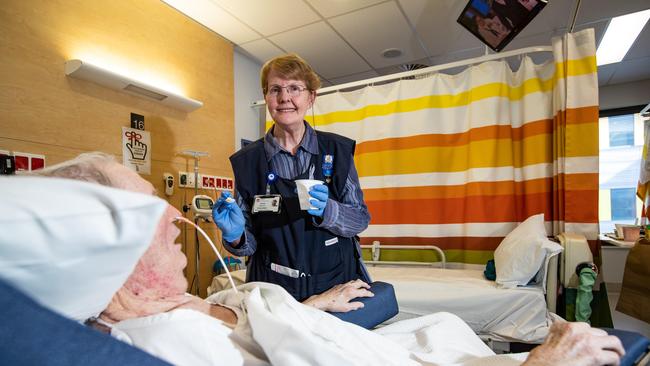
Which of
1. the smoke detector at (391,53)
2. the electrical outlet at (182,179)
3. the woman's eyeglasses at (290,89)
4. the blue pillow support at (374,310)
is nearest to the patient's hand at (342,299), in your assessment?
the blue pillow support at (374,310)

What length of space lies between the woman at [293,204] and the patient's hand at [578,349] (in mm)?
718

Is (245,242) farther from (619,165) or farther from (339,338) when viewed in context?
(619,165)

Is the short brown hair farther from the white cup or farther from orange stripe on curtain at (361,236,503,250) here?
orange stripe on curtain at (361,236,503,250)

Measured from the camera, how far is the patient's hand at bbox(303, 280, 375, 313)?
3.72ft

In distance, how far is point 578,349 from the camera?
795 mm

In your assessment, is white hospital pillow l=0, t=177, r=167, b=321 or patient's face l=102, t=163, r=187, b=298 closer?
white hospital pillow l=0, t=177, r=167, b=321

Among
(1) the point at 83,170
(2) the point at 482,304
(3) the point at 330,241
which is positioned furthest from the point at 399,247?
(1) the point at 83,170

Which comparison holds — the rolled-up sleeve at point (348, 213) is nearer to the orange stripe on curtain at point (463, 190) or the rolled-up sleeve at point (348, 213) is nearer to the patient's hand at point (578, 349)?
the patient's hand at point (578, 349)

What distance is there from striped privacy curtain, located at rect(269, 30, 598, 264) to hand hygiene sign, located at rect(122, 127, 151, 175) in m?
1.57

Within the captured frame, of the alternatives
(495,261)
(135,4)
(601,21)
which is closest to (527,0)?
(601,21)

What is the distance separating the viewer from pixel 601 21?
117 inches

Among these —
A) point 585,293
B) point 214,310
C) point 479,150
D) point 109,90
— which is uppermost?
point 109,90

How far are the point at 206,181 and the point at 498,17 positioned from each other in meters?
2.54

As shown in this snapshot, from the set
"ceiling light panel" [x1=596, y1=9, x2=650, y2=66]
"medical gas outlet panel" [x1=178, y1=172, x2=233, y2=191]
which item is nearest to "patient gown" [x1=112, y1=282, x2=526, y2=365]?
"medical gas outlet panel" [x1=178, y1=172, x2=233, y2=191]
